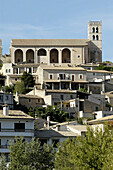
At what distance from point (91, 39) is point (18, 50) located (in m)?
19.2

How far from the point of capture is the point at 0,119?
2185 inches

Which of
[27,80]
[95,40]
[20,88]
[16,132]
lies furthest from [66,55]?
[16,132]

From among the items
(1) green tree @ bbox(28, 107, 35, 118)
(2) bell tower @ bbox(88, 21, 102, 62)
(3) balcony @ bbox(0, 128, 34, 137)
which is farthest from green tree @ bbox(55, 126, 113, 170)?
(2) bell tower @ bbox(88, 21, 102, 62)

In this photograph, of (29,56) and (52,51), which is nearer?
(29,56)

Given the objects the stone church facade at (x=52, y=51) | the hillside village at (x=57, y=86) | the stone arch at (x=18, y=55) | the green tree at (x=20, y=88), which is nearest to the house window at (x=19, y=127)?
the hillside village at (x=57, y=86)

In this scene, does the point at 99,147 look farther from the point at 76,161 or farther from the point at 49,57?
the point at 49,57

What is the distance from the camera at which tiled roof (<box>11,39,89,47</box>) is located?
145 meters

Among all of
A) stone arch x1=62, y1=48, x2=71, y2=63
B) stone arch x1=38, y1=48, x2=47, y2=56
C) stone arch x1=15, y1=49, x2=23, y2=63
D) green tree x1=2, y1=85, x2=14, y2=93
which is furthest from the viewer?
stone arch x1=38, y1=48, x2=47, y2=56

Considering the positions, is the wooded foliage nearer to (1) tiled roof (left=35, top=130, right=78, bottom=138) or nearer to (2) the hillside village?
(2) the hillside village

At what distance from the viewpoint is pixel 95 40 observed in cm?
15325

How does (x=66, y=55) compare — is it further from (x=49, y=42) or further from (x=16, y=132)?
(x=16, y=132)

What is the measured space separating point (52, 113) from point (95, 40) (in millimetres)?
62273

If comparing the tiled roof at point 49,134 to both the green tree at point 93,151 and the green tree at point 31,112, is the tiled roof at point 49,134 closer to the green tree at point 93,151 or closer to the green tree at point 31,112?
the green tree at point 93,151

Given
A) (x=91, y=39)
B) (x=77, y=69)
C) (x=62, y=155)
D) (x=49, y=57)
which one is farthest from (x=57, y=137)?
(x=91, y=39)
